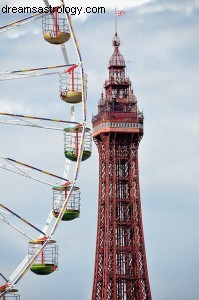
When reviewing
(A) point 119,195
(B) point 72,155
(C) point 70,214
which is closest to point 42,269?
(C) point 70,214

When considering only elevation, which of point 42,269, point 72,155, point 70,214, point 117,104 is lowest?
point 42,269

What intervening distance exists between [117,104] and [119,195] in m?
14.2

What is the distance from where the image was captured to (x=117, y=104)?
184m

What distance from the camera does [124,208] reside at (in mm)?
179375

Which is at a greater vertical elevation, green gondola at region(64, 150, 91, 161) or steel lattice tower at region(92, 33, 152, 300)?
steel lattice tower at region(92, 33, 152, 300)

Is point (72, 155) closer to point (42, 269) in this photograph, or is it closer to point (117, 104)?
point (42, 269)

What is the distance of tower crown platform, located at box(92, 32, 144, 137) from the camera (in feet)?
598

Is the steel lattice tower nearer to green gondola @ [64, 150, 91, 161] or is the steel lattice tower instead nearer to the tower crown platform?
the tower crown platform

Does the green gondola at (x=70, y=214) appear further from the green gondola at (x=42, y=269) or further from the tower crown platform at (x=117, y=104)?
the tower crown platform at (x=117, y=104)

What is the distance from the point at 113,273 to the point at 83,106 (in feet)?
352

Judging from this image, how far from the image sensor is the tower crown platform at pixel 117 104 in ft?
598

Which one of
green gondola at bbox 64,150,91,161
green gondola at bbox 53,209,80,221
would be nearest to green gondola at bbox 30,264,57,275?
green gondola at bbox 53,209,80,221

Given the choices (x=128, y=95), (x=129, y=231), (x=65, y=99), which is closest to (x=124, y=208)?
(x=129, y=231)

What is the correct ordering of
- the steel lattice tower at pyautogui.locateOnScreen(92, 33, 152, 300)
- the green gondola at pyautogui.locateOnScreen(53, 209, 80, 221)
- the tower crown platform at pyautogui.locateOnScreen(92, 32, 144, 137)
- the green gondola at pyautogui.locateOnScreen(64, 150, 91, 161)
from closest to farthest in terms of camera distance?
the green gondola at pyautogui.locateOnScreen(53, 209, 80, 221) → the green gondola at pyautogui.locateOnScreen(64, 150, 91, 161) → the steel lattice tower at pyautogui.locateOnScreen(92, 33, 152, 300) → the tower crown platform at pyautogui.locateOnScreen(92, 32, 144, 137)
